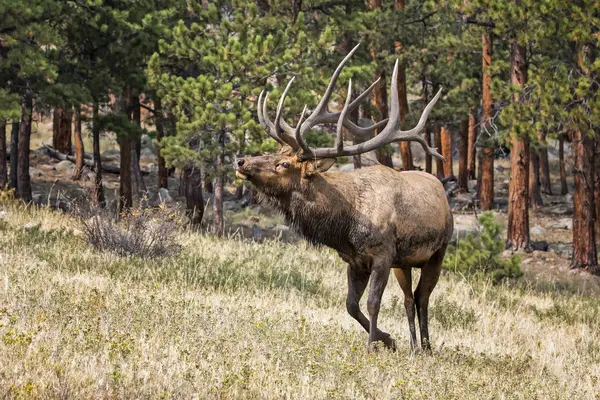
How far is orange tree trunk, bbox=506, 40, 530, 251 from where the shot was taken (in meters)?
20.2

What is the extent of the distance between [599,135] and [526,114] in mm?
2018

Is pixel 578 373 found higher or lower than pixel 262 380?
lower

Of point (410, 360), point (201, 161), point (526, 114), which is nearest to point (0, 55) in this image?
point (201, 161)

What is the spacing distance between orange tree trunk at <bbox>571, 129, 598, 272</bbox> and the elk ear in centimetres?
1187

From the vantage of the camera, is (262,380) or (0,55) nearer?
(262,380)

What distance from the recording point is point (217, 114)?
1714 cm

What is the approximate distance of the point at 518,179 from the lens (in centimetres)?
2056

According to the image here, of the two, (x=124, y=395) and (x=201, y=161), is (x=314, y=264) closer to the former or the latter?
(x=201, y=161)

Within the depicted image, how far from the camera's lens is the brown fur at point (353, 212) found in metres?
7.20

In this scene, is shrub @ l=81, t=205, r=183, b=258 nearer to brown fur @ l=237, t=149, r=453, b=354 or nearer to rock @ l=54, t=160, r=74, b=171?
brown fur @ l=237, t=149, r=453, b=354

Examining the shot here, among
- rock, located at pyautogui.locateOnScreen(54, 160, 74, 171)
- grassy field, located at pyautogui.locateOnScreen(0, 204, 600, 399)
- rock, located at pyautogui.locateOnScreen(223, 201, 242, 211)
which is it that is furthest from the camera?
rock, located at pyautogui.locateOnScreen(54, 160, 74, 171)

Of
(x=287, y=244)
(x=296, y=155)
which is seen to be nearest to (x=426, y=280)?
(x=296, y=155)

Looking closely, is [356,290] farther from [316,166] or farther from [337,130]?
[337,130]

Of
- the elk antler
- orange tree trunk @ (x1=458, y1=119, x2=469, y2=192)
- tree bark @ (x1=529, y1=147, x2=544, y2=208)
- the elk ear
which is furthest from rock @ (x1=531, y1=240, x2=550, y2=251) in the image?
the elk ear
